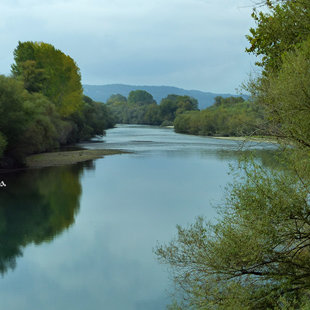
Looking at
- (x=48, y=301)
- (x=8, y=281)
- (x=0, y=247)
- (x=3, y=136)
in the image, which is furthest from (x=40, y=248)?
(x=3, y=136)

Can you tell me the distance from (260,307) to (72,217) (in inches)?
455

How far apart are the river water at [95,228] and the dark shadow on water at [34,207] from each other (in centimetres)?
4

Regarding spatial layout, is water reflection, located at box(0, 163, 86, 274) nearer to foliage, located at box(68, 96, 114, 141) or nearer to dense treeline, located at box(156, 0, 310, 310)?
dense treeline, located at box(156, 0, 310, 310)

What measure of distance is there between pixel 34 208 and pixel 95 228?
4277 mm

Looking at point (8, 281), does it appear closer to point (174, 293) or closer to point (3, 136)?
point (174, 293)

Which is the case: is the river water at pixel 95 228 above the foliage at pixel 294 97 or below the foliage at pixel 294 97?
below

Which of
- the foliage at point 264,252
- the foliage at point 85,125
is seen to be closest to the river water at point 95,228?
the foliage at point 264,252

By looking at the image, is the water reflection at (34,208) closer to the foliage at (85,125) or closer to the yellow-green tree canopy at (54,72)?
the yellow-green tree canopy at (54,72)

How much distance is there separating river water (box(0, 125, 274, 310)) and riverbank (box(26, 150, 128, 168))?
6.92ft

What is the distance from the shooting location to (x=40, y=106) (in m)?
35.6

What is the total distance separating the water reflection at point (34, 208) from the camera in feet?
47.1

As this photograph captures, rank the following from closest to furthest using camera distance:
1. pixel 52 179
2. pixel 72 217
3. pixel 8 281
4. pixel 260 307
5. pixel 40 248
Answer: pixel 260 307 < pixel 8 281 < pixel 40 248 < pixel 72 217 < pixel 52 179

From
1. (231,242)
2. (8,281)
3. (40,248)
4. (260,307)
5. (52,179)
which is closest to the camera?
(260,307)

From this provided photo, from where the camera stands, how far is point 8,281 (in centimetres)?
1124
